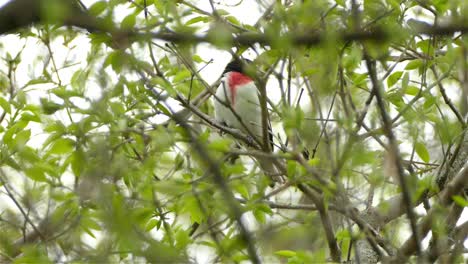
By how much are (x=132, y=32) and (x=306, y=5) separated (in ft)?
3.19

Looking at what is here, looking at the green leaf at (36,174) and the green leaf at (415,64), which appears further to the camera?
the green leaf at (415,64)

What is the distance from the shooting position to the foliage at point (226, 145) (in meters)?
2.08

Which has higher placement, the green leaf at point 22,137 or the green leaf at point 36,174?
the green leaf at point 22,137

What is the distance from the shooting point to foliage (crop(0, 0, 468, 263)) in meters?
2.08

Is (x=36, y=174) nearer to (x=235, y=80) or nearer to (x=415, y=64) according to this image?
(x=415, y=64)

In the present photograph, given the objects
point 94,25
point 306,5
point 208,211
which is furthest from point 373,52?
point 94,25

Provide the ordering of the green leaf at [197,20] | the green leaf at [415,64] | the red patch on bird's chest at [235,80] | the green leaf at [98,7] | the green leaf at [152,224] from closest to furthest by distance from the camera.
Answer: the green leaf at [98,7] → the green leaf at [152,224] → the green leaf at [197,20] → the green leaf at [415,64] → the red patch on bird's chest at [235,80]

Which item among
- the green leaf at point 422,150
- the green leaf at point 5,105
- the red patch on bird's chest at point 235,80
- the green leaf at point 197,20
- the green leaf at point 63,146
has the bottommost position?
the green leaf at point 63,146

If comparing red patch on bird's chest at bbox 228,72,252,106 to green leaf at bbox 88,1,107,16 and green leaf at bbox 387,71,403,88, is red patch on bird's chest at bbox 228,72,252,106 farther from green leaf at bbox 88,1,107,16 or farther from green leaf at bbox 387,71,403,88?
green leaf at bbox 88,1,107,16

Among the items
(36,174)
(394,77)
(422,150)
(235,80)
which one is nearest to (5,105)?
(36,174)

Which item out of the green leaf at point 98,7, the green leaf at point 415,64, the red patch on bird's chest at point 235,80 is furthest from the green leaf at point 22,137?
the red patch on bird's chest at point 235,80

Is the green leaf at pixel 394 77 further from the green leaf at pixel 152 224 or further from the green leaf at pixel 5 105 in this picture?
the green leaf at pixel 5 105

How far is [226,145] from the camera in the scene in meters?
2.90

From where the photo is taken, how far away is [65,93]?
10.5ft
